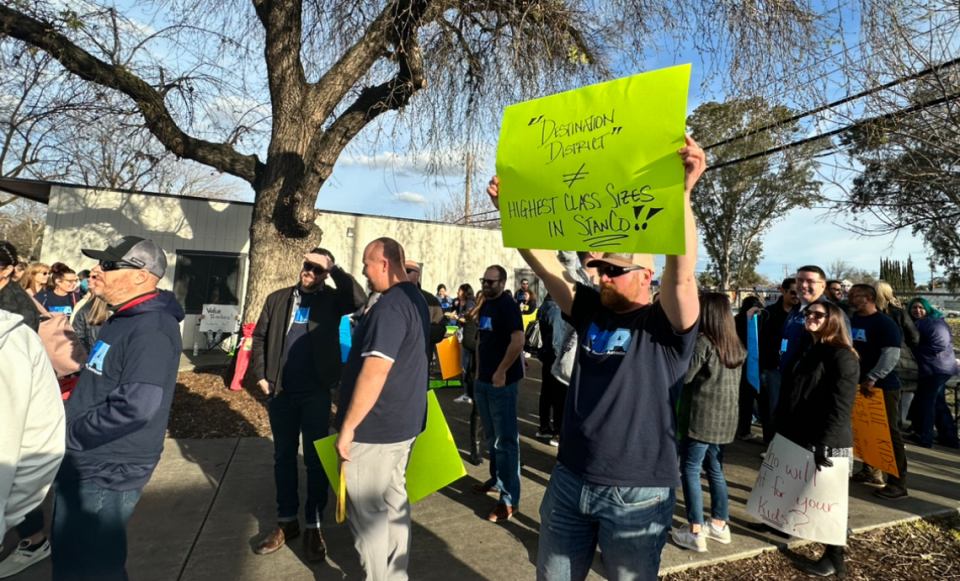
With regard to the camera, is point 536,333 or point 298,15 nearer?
point 536,333

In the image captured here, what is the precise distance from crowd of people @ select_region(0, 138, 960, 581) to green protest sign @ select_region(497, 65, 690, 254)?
0.30 feet

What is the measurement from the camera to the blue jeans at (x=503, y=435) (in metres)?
4.11

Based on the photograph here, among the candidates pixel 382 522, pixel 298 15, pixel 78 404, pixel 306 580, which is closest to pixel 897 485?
pixel 382 522

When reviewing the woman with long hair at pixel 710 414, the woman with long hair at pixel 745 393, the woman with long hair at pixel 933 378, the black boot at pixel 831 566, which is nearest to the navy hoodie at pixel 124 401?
the woman with long hair at pixel 710 414

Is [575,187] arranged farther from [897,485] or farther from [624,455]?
[897,485]

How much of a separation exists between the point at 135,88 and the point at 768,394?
383 inches

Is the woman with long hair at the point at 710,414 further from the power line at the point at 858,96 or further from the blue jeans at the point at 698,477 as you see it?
the power line at the point at 858,96

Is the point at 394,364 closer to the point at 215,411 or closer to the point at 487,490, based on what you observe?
the point at 487,490

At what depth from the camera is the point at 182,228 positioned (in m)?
13.2

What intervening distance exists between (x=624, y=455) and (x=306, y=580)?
227 centimetres

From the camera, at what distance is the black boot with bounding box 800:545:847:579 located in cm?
331

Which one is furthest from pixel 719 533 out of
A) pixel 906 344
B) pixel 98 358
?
pixel 906 344

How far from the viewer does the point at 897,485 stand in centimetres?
464

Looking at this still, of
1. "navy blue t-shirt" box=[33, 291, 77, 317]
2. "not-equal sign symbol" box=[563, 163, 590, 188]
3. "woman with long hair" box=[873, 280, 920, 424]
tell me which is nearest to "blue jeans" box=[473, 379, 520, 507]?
"not-equal sign symbol" box=[563, 163, 590, 188]
